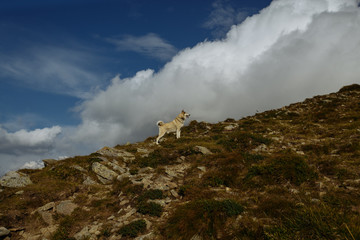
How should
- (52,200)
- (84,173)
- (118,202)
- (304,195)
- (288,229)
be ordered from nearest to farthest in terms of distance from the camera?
(288,229) < (304,195) < (118,202) < (52,200) < (84,173)

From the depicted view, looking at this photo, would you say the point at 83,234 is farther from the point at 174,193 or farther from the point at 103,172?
the point at 103,172

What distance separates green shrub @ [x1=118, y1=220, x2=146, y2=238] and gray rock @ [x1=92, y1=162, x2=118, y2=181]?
551 centimetres

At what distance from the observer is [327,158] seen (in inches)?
386

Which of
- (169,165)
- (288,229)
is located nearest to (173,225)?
(288,229)

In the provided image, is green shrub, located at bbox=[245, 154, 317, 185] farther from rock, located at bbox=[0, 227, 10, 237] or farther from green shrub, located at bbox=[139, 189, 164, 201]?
rock, located at bbox=[0, 227, 10, 237]

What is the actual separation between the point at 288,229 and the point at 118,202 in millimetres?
6651

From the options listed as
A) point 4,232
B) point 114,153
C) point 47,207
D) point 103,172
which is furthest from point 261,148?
point 4,232

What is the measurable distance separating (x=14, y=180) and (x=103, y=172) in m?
4.44

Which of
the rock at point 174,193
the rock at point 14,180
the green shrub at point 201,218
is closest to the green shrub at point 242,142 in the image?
the rock at point 174,193

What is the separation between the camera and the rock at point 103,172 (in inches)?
465

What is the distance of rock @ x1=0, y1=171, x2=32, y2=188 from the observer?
10.4m

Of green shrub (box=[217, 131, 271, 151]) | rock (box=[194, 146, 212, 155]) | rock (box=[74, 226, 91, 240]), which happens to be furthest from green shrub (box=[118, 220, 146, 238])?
green shrub (box=[217, 131, 271, 151])

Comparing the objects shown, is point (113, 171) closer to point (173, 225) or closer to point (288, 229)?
point (173, 225)

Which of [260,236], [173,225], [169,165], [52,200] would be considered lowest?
[260,236]
